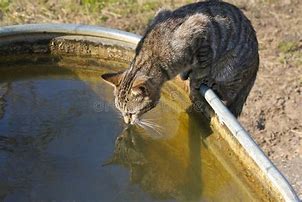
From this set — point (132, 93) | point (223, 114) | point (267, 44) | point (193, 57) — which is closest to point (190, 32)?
point (193, 57)

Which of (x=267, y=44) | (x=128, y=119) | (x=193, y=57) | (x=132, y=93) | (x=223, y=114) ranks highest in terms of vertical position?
(x=223, y=114)

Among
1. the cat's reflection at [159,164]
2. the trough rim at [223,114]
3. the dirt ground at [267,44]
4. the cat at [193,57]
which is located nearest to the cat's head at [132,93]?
the cat at [193,57]

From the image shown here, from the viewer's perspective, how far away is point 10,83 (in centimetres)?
393

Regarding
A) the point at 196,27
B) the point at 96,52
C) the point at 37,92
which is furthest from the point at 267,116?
the point at 37,92

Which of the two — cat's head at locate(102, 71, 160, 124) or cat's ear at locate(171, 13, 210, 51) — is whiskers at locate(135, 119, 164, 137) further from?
cat's ear at locate(171, 13, 210, 51)

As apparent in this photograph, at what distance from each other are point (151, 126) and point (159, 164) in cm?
41

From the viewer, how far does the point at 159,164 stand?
129 inches

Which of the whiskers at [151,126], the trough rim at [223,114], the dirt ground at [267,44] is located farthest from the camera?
the dirt ground at [267,44]

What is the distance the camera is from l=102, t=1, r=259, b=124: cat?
375 centimetres

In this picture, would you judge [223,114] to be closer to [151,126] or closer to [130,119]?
[151,126]

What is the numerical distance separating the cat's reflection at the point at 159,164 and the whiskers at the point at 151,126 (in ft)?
0.20

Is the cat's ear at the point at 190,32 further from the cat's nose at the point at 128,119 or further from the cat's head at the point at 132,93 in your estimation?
the cat's nose at the point at 128,119

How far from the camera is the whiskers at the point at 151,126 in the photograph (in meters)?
3.54

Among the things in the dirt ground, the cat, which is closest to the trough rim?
the cat
